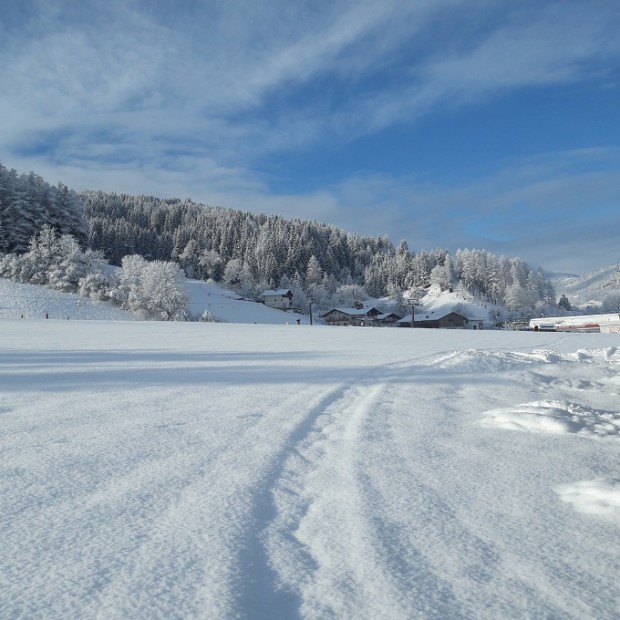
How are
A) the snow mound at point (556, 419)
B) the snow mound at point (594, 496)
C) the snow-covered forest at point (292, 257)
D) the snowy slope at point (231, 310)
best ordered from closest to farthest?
the snow mound at point (594, 496) → the snow mound at point (556, 419) → the snowy slope at point (231, 310) → the snow-covered forest at point (292, 257)

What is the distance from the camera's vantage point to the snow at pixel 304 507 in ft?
6.30

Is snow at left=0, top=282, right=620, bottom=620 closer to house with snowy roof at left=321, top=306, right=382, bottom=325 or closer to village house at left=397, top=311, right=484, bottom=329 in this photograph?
house with snowy roof at left=321, top=306, right=382, bottom=325

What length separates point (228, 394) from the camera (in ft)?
21.1

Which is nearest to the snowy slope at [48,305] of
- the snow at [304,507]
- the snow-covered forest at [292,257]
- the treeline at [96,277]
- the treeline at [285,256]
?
the treeline at [96,277]

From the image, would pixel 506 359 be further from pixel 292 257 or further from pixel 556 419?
pixel 292 257

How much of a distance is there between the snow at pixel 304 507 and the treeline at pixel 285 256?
9810cm

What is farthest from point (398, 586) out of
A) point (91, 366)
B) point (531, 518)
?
point (91, 366)

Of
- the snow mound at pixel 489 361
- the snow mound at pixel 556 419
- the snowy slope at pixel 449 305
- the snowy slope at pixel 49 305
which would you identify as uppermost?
the snowy slope at pixel 449 305

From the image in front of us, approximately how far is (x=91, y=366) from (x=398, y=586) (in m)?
8.57

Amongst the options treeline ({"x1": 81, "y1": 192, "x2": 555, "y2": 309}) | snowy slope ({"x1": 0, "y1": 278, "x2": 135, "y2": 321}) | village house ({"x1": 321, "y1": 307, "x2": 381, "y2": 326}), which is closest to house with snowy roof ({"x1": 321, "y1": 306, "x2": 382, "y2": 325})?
village house ({"x1": 321, "y1": 307, "x2": 381, "y2": 326})

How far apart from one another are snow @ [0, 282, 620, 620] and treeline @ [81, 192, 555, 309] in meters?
98.1

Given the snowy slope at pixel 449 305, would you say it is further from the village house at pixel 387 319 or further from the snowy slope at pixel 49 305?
the snowy slope at pixel 49 305

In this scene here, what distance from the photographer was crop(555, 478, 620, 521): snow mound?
9.36 ft

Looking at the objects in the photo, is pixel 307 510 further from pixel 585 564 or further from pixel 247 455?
pixel 585 564
